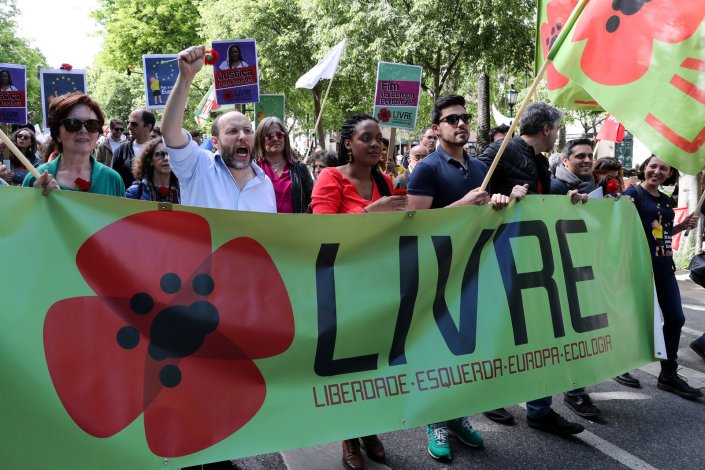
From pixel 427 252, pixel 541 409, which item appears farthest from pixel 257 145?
pixel 541 409

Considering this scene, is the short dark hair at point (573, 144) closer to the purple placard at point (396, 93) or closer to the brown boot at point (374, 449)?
the brown boot at point (374, 449)

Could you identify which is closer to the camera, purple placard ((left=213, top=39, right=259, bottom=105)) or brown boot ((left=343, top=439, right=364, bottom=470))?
brown boot ((left=343, top=439, right=364, bottom=470))

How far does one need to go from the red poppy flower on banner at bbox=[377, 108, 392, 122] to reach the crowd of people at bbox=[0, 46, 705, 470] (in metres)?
3.35

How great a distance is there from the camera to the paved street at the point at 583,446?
349 centimetres

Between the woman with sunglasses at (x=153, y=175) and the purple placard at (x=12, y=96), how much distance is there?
3540mm

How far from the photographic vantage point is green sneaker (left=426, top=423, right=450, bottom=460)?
137 inches

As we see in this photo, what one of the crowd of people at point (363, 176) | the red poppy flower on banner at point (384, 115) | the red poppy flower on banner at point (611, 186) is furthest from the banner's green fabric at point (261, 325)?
the red poppy flower on banner at point (384, 115)

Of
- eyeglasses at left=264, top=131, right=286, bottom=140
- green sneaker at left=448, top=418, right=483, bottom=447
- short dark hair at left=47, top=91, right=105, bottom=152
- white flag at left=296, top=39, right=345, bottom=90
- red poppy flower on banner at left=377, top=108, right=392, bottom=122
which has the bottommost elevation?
green sneaker at left=448, top=418, right=483, bottom=447

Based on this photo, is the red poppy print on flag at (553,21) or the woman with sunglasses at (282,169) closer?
the red poppy print on flag at (553,21)

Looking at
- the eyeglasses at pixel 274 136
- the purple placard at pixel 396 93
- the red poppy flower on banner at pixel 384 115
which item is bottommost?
the eyeglasses at pixel 274 136

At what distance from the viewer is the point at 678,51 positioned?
297cm

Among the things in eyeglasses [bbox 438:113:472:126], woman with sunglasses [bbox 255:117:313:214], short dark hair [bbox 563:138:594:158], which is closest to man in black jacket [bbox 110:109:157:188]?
woman with sunglasses [bbox 255:117:313:214]

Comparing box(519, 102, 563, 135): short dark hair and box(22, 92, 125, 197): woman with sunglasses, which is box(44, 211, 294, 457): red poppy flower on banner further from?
box(519, 102, 563, 135): short dark hair

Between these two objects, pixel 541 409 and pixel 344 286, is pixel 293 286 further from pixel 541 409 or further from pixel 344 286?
pixel 541 409
